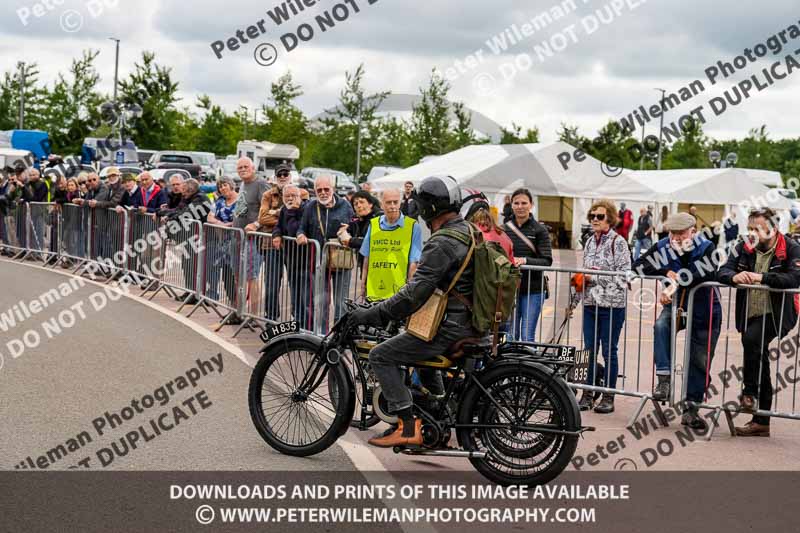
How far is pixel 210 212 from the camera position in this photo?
14891 mm

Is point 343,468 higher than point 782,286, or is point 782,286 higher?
point 782,286

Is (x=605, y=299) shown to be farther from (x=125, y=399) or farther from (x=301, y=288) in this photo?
(x=125, y=399)

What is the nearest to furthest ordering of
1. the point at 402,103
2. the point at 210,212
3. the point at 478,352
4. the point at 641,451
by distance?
1. the point at 478,352
2. the point at 641,451
3. the point at 210,212
4. the point at 402,103

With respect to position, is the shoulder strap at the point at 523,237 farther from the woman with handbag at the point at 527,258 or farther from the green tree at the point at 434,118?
the green tree at the point at 434,118

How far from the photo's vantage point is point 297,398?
Answer: 684cm

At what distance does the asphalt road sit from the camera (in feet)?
21.6

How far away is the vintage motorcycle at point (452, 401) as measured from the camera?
6.09 meters

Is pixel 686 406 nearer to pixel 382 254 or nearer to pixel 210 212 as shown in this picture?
pixel 382 254

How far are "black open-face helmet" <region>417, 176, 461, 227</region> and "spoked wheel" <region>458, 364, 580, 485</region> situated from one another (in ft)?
3.26

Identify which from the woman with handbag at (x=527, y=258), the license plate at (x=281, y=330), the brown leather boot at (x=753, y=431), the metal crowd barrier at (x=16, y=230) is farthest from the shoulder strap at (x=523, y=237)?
the metal crowd barrier at (x=16, y=230)

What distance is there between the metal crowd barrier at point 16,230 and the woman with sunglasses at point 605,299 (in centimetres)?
1607

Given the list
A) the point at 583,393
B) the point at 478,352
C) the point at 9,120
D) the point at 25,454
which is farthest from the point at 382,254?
the point at 9,120

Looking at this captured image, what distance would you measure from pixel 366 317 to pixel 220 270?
24.6 ft

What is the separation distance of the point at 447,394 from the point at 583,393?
2941 millimetres
